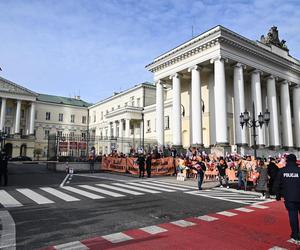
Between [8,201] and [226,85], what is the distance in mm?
33198

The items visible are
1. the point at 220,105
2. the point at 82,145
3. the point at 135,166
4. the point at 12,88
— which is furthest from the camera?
the point at 12,88

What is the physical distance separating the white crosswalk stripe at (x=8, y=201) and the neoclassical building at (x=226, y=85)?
2357 cm

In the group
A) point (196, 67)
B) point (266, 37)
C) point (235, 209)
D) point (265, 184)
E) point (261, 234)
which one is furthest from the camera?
point (266, 37)

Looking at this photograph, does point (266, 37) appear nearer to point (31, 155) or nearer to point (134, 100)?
point (134, 100)

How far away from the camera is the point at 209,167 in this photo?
2134 centimetres


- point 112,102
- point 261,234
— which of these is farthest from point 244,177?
point 112,102

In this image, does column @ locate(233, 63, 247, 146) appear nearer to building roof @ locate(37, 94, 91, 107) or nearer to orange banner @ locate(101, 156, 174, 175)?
orange banner @ locate(101, 156, 174, 175)

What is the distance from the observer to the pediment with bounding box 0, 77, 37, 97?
71.3 meters

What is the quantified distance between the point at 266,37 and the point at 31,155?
5958 centimetres

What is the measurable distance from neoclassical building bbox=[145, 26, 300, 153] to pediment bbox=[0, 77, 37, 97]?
45136mm

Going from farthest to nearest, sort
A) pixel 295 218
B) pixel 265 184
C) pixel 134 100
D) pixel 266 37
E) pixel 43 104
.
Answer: pixel 43 104 < pixel 134 100 < pixel 266 37 < pixel 265 184 < pixel 295 218

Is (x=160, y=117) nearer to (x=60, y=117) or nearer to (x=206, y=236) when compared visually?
(x=206, y=236)

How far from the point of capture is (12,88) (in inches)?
2847

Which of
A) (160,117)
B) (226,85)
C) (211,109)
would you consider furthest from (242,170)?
(160,117)
